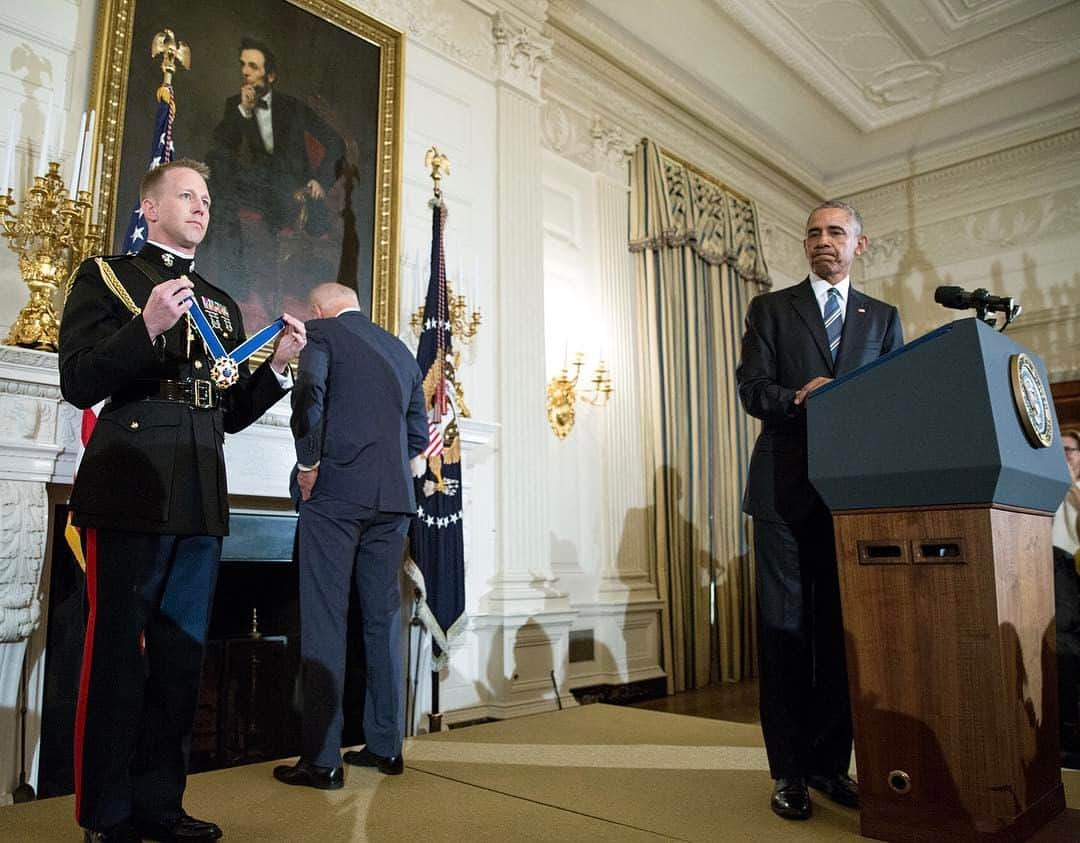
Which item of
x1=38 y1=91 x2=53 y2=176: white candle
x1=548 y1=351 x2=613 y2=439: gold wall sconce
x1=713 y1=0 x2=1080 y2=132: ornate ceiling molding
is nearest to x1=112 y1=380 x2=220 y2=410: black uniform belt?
x1=38 y1=91 x2=53 y2=176: white candle

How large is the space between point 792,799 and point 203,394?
5.55ft

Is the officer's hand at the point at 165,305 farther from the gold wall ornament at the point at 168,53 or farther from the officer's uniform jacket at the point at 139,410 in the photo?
the gold wall ornament at the point at 168,53

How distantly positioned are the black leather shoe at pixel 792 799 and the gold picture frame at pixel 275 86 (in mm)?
2879

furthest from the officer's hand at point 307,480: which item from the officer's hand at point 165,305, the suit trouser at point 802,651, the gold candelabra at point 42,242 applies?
the suit trouser at point 802,651

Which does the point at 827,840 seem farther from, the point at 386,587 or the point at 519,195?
the point at 519,195

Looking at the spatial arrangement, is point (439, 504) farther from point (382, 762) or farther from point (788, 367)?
point (788, 367)

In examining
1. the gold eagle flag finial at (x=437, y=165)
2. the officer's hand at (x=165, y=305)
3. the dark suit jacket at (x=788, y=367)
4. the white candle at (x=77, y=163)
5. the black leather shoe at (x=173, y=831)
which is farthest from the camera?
the gold eagle flag finial at (x=437, y=165)

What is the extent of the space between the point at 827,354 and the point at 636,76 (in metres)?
4.83

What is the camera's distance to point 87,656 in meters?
1.75

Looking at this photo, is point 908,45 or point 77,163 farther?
point 908,45

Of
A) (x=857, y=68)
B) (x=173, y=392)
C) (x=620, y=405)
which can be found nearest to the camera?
(x=173, y=392)

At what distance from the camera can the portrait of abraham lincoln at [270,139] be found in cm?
363

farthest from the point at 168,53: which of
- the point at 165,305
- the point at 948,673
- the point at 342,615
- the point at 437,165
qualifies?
the point at 948,673

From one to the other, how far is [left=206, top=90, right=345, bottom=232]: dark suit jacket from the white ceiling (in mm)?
2291
